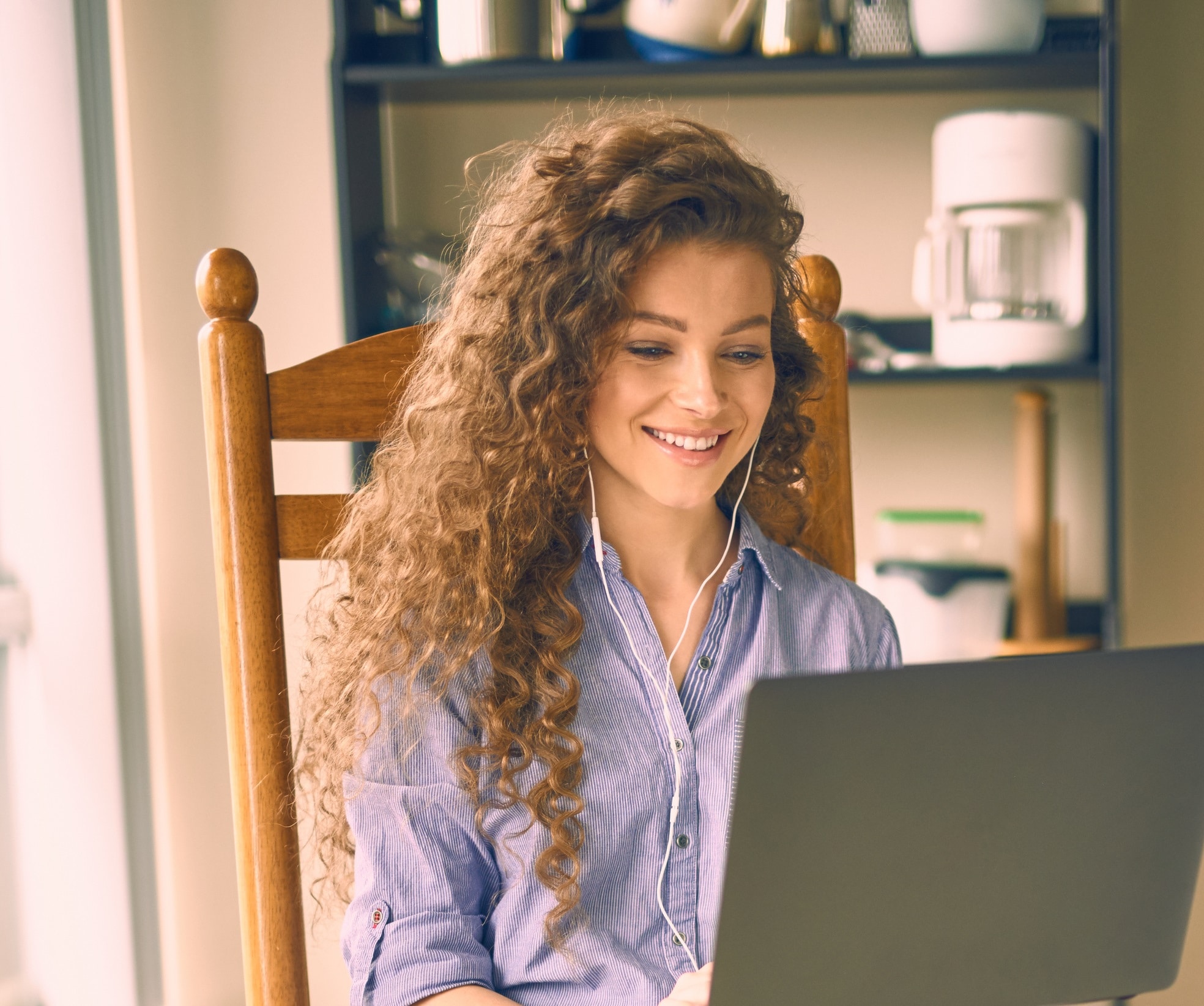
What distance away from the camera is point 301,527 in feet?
3.03

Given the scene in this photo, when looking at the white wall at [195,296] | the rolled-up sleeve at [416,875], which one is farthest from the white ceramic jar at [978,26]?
the rolled-up sleeve at [416,875]

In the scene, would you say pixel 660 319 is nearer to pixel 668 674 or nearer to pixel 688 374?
pixel 688 374

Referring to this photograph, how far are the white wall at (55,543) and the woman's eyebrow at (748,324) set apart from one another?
114 centimetres

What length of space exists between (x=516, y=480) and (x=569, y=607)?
0.11 m

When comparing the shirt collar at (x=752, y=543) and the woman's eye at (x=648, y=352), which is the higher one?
the woman's eye at (x=648, y=352)

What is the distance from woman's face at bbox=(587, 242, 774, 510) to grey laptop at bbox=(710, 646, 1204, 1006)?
38cm

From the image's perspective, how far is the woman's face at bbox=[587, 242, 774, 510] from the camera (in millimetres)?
829

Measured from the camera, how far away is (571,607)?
2.80 feet

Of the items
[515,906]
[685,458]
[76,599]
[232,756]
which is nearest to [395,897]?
[515,906]

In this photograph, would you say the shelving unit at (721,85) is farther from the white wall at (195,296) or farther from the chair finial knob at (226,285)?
the chair finial knob at (226,285)

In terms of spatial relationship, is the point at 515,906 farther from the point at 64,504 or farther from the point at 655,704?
the point at 64,504

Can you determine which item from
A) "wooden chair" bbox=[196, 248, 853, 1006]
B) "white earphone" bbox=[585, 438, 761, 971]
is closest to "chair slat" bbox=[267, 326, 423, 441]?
"wooden chair" bbox=[196, 248, 853, 1006]

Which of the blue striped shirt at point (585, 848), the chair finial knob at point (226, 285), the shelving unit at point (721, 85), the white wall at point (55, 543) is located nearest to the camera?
the blue striped shirt at point (585, 848)

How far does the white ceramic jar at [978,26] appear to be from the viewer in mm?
1420
